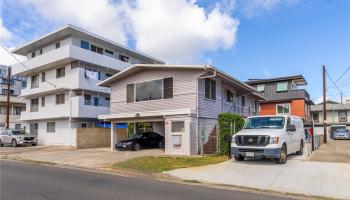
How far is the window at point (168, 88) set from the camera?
68.5 ft

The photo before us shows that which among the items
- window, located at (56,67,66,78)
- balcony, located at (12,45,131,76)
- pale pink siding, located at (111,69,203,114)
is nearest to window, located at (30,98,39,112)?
Result: balcony, located at (12,45,131,76)

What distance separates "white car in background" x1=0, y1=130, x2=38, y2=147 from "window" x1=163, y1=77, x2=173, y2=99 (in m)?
16.9

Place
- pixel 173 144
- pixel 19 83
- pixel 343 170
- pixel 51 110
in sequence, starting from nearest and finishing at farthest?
pixel 343 170, pixel 173 144, pixel 51 110, pixel 19 83

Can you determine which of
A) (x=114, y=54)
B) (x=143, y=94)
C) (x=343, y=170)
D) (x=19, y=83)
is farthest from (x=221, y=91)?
(x=19, y=83)

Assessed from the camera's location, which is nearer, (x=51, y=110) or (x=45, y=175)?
(x=45, y=175)

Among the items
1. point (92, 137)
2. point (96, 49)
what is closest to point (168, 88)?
point (92, 137)

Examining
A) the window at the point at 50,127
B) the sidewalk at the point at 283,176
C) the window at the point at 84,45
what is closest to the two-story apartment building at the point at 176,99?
the sidewalk at the point at 283,176

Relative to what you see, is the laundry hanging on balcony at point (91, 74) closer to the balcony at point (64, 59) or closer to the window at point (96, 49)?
the balcony at point (64, 59)

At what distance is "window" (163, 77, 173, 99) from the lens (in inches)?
822

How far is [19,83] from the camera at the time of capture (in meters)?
71.5

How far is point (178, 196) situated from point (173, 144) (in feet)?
36.5

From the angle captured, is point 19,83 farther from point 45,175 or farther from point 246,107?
point 45,175

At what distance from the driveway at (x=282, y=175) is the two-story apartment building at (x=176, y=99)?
5.26m

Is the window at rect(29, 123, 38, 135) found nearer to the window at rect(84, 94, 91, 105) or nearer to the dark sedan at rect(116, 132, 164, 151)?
the window at rect(84, 94, 91, 105)
